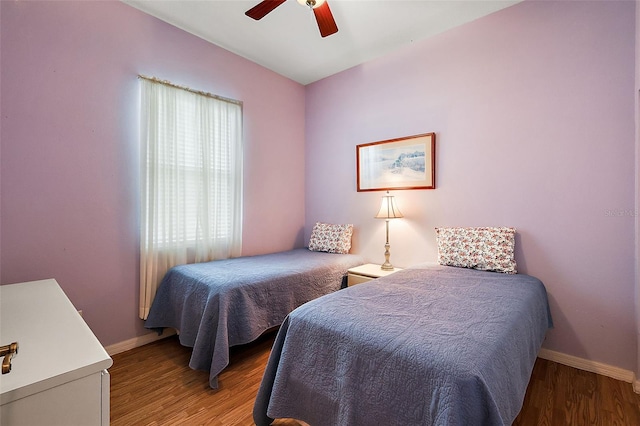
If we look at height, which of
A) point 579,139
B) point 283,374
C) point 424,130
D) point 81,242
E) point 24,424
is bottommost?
point 283,374

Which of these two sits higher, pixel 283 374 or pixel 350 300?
pixel 350 300

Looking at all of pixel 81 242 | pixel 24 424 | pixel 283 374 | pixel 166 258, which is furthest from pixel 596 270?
pixel 81 242

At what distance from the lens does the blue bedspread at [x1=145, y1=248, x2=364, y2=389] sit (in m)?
1.94

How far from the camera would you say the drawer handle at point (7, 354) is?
2.49 ft

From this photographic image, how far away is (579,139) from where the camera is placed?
2.08 meters

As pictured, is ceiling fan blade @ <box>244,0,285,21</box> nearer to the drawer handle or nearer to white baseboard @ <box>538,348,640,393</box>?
the drawer handle

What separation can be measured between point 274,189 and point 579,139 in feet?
9.36

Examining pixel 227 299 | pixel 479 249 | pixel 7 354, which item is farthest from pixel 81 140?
pixel 479 249

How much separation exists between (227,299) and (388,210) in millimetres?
1724

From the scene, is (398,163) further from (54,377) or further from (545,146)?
(54,377)

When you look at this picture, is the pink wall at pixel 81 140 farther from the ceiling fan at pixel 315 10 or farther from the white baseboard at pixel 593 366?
the white baseboard at pixel 593 366

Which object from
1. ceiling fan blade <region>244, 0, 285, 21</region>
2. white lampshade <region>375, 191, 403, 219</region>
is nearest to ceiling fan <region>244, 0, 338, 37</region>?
ceiling fan blade <region>244, 0, 285, 21</region>

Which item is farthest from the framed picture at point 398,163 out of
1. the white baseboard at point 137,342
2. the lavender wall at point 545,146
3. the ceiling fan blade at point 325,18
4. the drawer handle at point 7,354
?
the drawer handle at point 7,354

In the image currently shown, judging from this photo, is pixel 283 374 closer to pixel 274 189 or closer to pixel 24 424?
pixel 24 424
